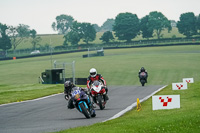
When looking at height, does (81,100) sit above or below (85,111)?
above

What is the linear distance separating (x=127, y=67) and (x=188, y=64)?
9.60 meters

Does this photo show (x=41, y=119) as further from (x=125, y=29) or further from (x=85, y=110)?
(x=125, y=29)

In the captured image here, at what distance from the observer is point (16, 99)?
83.7ft

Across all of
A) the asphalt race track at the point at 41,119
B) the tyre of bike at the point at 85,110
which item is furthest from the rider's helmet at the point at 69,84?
the tyre of bike at the point at 85,110

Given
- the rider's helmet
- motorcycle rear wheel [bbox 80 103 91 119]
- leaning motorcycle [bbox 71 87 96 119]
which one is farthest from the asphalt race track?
the rider's helmet

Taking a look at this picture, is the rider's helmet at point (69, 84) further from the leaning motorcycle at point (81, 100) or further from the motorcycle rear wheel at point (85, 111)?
the motorcycle rear wheel at point (85, 111)

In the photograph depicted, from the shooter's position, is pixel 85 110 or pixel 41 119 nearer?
pixel 85 110

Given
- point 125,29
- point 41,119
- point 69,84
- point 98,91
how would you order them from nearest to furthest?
point 41,119 < point 69,84 < point 98,91 < point 125,29

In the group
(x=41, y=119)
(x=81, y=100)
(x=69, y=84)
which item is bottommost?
(x=41, y=119)

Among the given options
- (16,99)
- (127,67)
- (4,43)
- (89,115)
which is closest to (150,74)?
(127,67)

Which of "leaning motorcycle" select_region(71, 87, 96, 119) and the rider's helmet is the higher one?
the rider's helmet

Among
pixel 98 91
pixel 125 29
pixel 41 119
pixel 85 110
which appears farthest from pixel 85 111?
pixel 125 29

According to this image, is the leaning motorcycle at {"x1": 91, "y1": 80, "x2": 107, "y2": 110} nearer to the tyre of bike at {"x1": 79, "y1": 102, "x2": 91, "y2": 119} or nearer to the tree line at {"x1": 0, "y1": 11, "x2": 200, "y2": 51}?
the tyre of bike at {"x1": 79, "y1": 102, "x2": 91, "y2": 119}

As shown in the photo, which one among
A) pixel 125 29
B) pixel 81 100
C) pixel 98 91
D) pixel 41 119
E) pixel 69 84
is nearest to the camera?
pixel 81 100
